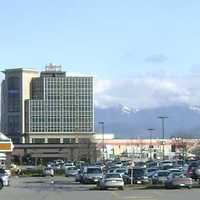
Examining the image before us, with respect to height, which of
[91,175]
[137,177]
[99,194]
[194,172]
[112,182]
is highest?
[194,172]

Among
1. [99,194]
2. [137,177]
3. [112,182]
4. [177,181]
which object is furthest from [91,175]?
[99,194]

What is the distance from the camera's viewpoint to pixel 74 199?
42.7 metres

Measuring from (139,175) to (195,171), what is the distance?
17.6ft

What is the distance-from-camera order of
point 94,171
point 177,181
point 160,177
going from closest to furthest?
point 177,181, point 160,177, point 94,171

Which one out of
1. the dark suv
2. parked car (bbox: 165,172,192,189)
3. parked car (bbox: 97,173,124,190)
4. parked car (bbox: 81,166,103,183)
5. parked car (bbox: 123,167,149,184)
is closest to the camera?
parked car (bbox: 165,172,192,189)

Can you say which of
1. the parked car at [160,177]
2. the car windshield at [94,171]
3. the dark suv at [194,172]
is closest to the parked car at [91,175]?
the car windshield at [94,171]

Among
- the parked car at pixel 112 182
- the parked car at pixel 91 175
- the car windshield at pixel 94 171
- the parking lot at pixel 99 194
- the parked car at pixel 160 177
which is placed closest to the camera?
the parking lot at pixel 99 194

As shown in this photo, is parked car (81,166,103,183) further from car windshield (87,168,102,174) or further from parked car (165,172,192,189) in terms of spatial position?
parked car (165,172,192,189)

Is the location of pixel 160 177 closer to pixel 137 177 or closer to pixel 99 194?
pixel 137 177

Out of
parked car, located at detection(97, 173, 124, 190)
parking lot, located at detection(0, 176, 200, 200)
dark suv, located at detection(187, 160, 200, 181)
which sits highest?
dark suv, located at detection(187, 160, 200, 181)

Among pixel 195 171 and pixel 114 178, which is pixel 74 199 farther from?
pixel 195 171

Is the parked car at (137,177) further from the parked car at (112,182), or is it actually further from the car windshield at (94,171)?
the parked car at (112,182)

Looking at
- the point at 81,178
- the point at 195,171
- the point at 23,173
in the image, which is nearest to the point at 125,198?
the point at 195,171

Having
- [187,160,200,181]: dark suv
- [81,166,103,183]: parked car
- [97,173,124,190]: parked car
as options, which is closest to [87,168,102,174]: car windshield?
[81,166,103,183]: parked car
